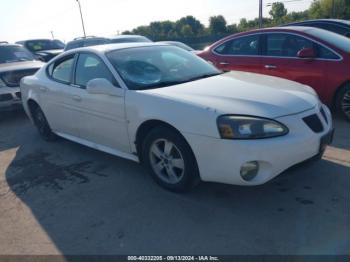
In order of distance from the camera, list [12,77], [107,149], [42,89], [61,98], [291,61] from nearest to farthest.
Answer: [107,149] < [61,98] < [42,89] < [291,61] < [12,77]

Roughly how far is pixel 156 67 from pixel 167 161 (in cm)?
120

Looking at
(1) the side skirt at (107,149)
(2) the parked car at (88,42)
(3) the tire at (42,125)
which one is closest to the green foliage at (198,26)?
(2) the parked car at (88,42)

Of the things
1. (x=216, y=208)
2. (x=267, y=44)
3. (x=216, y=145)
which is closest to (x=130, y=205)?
(x=216, y=208)

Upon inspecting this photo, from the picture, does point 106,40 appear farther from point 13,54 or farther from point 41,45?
point 41,45

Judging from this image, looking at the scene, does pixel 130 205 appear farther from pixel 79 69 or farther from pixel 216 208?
pixel 79 69

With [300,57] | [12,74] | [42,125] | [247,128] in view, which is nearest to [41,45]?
[12,74]

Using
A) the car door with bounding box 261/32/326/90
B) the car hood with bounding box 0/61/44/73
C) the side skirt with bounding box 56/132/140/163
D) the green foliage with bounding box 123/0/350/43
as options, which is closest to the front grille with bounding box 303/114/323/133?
the side skirt with bounding box 56/132/140/163

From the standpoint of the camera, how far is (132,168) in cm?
461

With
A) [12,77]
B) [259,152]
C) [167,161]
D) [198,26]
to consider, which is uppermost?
[12,77]

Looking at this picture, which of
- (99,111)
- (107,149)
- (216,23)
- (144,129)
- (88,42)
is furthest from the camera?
(216,23)

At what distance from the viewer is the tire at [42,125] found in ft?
19.2

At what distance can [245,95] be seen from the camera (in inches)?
140

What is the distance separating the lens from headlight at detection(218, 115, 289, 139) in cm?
316

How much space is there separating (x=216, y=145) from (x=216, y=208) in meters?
0.67
